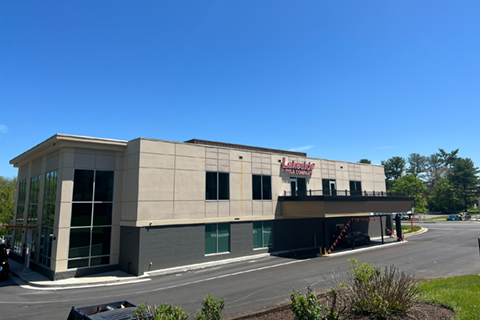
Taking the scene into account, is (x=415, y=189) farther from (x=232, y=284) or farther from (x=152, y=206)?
(x=152, y=206)

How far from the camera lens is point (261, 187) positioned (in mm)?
26812

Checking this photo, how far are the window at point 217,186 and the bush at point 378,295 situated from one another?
1585cm

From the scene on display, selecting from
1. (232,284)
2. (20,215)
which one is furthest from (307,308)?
(20,215)

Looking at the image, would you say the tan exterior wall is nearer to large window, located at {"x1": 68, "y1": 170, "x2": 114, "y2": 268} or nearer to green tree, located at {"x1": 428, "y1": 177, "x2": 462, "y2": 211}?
large window, located at {"x1": 68, "y1": 170, "x2": 114, "y2": 268}

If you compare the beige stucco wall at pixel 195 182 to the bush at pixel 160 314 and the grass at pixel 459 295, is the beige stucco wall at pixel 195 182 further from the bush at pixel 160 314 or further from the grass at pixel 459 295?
the grass at pixel 459 295

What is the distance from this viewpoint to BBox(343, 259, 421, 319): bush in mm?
7965

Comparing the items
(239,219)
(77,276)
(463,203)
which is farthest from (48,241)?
(463,203)

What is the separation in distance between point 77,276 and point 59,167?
7.48 meters

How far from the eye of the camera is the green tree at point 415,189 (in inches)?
2688

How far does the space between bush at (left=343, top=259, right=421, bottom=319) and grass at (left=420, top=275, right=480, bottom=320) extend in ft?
3.32

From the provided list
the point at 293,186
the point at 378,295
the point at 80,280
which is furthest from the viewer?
the point at 293,186

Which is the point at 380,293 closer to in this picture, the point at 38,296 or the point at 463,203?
the point at 38,296

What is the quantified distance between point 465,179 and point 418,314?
11139cm

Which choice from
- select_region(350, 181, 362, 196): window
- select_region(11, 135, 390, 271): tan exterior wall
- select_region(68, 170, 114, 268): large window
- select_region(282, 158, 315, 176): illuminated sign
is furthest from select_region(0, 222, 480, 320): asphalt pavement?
select_region(350, 181, 362, 196): window
